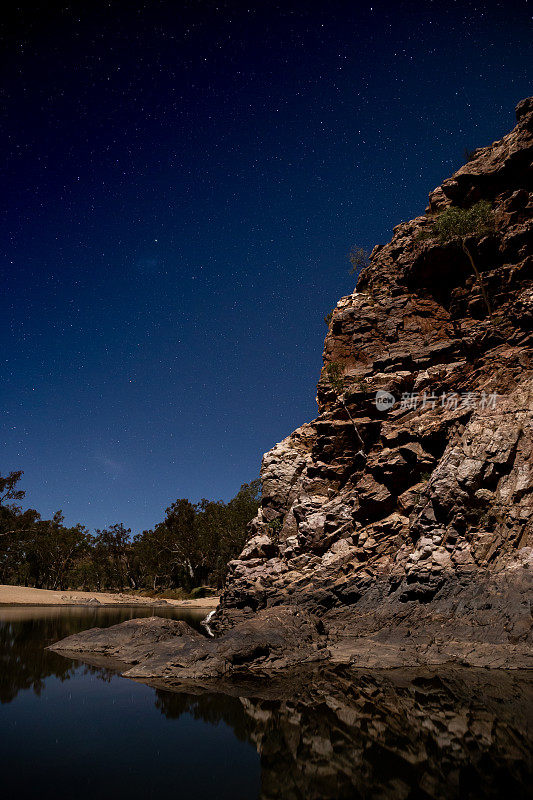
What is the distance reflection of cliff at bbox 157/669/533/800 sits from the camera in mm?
6859

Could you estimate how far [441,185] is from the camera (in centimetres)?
4422

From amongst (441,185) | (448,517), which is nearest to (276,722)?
(448,517)

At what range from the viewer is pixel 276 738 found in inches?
366

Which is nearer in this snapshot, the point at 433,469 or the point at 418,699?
the point at 418,699

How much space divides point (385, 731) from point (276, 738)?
2618 millimetres

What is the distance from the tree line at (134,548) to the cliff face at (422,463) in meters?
36.4

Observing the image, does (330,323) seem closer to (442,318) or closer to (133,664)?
(442,318)

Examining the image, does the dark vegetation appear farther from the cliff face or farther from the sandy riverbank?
the sandy riverbank

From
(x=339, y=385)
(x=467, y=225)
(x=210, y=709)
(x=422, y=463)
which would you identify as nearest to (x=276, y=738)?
(x=210, y=709)

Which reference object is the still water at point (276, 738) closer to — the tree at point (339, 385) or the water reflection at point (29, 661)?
the water reflection at point (29, 661)

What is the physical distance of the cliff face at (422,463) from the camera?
1912cm

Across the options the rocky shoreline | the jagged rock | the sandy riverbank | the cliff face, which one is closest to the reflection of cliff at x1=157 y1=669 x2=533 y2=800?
the jagged rock

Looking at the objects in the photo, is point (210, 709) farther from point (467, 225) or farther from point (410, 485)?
point (467, 225)

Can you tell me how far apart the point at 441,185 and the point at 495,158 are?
6.56 m
